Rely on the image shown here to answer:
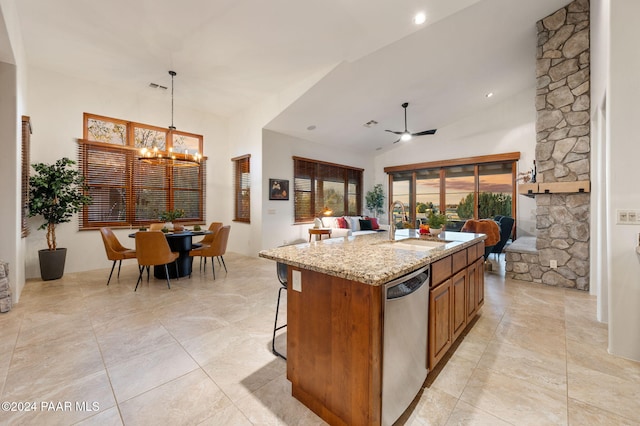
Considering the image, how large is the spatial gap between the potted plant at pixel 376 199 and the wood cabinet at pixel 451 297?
6.15 metres

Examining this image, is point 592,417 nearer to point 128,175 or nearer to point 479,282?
point 479,282

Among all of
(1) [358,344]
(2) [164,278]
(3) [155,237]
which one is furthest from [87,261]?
(1) [358,344]

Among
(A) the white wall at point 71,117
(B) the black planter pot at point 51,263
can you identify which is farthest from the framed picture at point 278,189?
(B) the black planter pot at point 51,263

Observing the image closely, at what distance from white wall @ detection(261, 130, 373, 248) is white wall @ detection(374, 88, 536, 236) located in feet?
10.7

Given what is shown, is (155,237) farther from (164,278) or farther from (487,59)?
(487,59)

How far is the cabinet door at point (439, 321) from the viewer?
5.86 feet

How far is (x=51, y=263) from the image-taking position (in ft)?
14.1

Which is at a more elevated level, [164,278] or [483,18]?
A: [483,18]

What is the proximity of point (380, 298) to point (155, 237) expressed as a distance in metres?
3.53

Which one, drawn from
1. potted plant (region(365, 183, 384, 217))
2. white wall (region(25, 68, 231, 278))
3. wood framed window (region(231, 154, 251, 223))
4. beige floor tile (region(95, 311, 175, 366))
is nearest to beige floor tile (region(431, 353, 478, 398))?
beige floor tile (region(95, 311, 175, 366))

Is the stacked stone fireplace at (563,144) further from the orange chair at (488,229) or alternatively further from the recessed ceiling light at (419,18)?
the recessed ceiling light at (419,18)

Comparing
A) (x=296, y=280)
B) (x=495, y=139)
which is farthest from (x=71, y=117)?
(x=495, y=139)

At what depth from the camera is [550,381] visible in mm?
1877

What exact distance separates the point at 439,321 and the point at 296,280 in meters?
1.04
